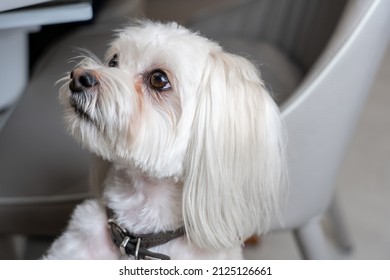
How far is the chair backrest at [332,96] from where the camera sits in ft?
→ 3.19

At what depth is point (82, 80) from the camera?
0.79 meters

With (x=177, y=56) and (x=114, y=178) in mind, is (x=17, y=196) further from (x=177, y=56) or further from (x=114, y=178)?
(x=177, y=56)

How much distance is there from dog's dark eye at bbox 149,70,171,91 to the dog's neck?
0.14m

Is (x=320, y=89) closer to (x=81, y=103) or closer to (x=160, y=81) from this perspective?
(x=160, y=81)

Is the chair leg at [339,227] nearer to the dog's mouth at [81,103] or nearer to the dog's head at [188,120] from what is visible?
the dog's head at [188,120]

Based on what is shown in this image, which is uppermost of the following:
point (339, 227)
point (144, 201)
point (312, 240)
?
point (144, 201)

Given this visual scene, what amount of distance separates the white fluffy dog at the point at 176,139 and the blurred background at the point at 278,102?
15cm

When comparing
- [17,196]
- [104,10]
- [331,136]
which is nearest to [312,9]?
[331,136]

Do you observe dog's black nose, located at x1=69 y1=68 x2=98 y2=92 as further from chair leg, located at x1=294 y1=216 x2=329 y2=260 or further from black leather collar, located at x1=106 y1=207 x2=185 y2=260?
chair leg, located at x1=294 y1=216 x2=329 y2=260

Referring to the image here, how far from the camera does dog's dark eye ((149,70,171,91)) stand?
84 cm

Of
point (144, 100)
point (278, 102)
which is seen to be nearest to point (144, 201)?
point (144, 100)

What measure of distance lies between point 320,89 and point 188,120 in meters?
0.27

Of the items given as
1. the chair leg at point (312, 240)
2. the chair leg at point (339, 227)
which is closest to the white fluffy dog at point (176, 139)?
the chair leg at point (312, 240)
